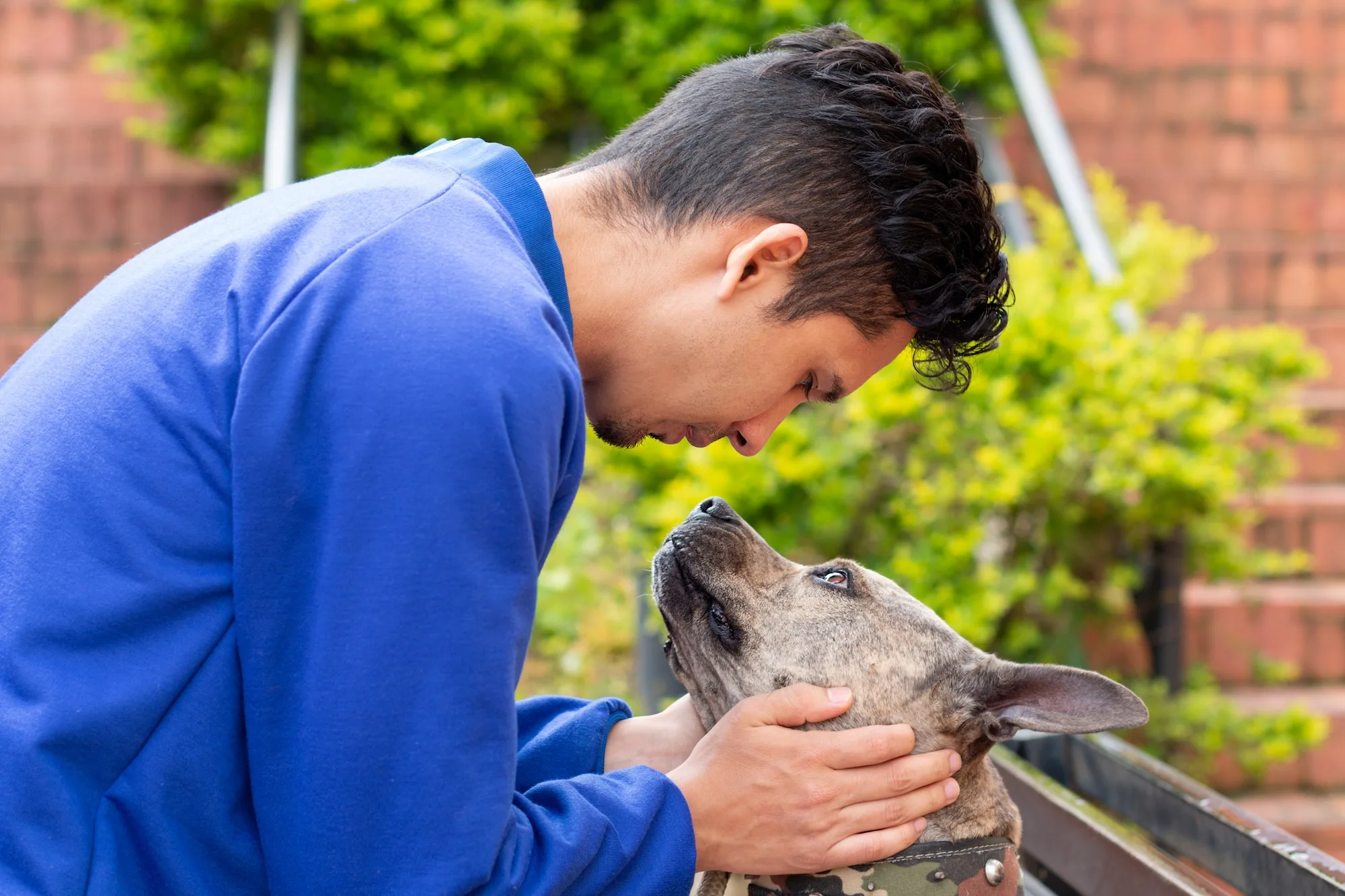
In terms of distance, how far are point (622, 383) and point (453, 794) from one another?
2.72 feet

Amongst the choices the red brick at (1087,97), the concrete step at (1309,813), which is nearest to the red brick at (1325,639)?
the concrete step at (1309,813)

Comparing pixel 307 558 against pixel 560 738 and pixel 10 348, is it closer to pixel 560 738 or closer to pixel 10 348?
pixel 560 738

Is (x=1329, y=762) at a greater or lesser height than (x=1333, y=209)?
lesser

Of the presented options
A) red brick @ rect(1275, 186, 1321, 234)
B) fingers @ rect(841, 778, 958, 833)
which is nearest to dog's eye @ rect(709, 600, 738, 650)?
fingers @ rect(841, 778, 958, 833)

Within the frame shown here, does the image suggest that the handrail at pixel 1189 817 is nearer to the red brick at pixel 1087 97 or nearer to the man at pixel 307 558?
the man at pixel 307 558

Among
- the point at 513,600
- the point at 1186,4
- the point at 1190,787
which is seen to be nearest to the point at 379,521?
the point at 513,600

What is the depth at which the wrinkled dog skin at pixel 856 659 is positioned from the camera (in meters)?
2.34

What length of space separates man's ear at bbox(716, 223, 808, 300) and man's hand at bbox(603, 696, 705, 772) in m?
1.00

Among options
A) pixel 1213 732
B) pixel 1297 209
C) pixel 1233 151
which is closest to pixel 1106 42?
pixel 1233 151

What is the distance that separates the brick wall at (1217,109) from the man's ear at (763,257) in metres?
5.79

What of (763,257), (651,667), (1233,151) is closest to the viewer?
(763,257)

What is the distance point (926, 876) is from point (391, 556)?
1.27 m

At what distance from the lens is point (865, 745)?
217 cm

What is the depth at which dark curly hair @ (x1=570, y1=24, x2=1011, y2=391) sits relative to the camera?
2.00m
